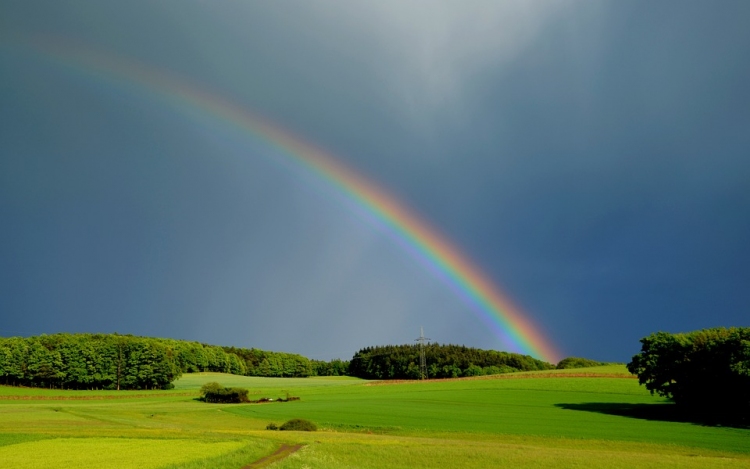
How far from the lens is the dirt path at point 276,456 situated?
31125 millimetres

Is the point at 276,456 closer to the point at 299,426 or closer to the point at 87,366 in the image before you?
the point at 299,426

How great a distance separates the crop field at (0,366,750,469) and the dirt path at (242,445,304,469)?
599 millimetres

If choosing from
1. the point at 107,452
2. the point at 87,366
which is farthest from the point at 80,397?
the point at 107,452

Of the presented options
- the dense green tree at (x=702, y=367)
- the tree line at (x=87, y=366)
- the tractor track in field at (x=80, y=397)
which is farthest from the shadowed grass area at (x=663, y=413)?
the tree line at (x=87, y=366)

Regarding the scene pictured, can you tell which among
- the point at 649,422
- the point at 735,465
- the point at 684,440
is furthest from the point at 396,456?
the point at 649,422

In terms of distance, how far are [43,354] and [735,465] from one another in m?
176

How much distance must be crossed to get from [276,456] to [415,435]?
2384cm

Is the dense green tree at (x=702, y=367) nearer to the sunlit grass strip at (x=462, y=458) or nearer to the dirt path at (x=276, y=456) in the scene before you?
the sunlit grass strip at (x=462, y=458)

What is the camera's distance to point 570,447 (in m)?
45.1

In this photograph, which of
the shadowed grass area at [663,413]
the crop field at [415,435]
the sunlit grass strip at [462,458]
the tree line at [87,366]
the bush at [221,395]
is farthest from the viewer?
the tree line at [87,366]

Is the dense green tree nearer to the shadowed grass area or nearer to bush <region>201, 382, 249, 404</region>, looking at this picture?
the shadowed grass area

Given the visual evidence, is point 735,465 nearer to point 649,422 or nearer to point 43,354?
point 649,422

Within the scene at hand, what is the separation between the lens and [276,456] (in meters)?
34.7

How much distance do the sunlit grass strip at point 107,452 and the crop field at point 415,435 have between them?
7 cm
